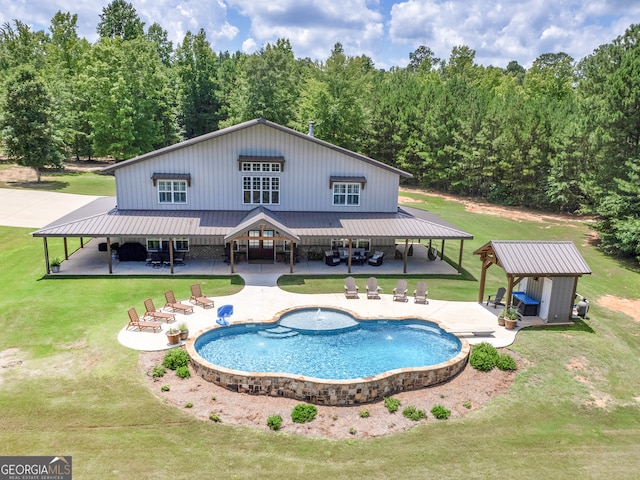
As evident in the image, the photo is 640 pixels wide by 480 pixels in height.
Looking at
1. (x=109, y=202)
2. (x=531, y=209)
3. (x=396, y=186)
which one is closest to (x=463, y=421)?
(x=396, y=186)

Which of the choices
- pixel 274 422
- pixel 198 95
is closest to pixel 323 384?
pixel 274 422

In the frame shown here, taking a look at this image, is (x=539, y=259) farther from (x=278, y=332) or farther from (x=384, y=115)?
(x=384, y=115)

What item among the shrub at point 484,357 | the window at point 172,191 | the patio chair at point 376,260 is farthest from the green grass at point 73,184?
the shrub at point 484,357

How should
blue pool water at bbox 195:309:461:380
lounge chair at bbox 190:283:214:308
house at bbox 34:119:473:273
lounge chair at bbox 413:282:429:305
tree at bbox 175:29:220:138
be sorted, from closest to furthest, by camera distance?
1. blue pool water at bbox 195:309:461:380
2. lounge chair at bbox 190:283:214:308
3. lounge chair at bbox 413:282:429:305
4. house at bbox 34:119:473:273
5. tree at bbox 175:29:220:138

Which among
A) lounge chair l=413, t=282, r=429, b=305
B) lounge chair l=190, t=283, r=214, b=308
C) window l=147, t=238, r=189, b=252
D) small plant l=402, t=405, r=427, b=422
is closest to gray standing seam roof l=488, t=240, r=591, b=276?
lounge chair l=413, t=282, r=429, b=305

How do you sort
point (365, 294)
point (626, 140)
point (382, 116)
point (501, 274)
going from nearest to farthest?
point (365, 294)
point (501, 274)
point (626, 140)
point (382, 116)

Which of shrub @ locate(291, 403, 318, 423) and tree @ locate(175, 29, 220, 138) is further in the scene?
tree @ locate(175, 29, 220, 138)

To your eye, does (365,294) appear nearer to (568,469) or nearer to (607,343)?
(607,343)

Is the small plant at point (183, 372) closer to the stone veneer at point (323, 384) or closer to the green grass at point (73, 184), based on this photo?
the stone veneer at point (323, 384)

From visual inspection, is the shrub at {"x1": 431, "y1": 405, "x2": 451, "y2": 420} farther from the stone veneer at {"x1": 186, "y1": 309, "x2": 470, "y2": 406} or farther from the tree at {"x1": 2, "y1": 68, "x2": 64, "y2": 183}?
the tree at {"x1": 2, "y1": 68, "x2": 64, "y2": 183}
